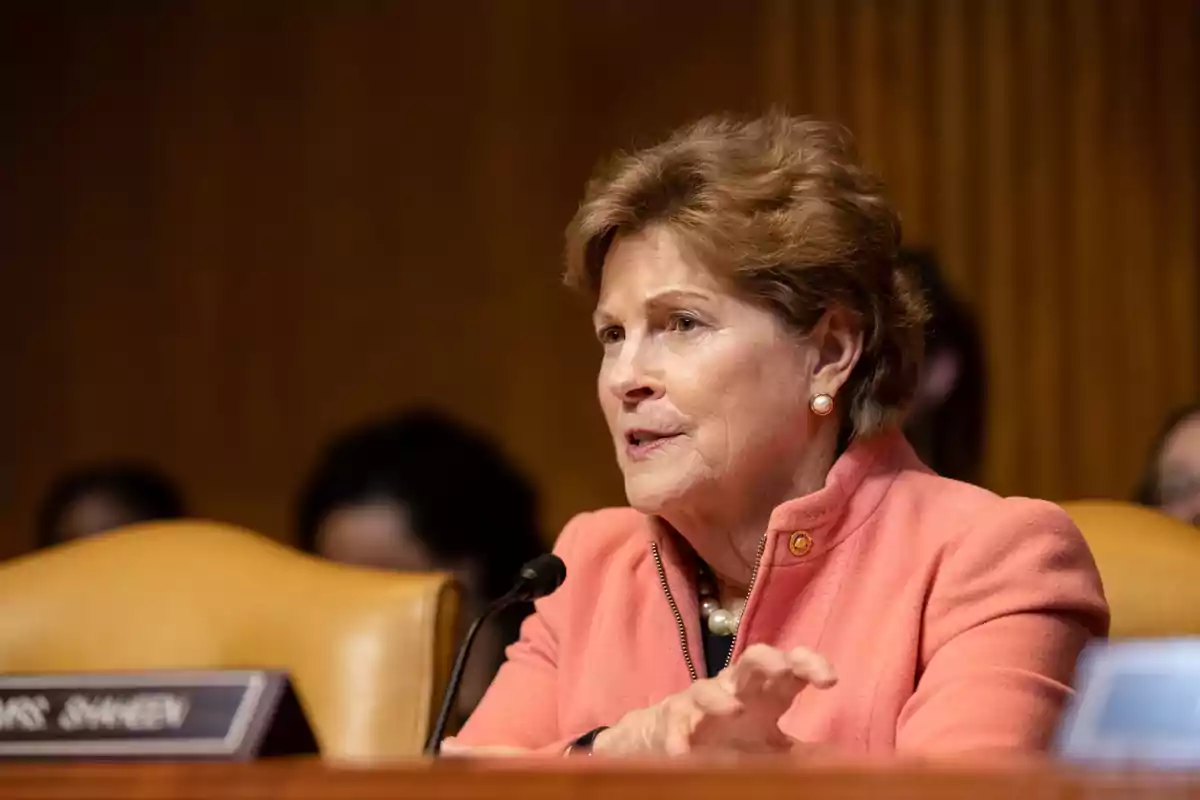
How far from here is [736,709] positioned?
4.07 ft

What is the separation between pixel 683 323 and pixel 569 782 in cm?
82

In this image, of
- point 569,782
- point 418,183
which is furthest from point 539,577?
point 418,183

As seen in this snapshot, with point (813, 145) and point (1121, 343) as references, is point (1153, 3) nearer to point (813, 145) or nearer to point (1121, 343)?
point (1121, 343)

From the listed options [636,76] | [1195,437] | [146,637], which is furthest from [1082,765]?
[636,76]

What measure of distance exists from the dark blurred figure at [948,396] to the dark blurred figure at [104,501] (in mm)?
1939

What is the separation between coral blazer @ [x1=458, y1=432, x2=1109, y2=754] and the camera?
4.56 ft

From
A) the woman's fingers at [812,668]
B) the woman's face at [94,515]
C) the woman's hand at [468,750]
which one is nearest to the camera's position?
the woman's fingers at [812,668]

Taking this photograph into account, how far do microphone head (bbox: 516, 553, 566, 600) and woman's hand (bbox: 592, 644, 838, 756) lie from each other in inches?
6.8

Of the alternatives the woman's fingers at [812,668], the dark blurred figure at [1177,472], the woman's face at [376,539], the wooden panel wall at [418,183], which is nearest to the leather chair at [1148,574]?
the woman's fingers at [812,668]

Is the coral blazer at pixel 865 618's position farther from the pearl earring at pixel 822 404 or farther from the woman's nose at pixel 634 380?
the woman's nose at pixel 634 380

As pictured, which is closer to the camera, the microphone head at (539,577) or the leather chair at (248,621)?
the microphone head at (539,577)

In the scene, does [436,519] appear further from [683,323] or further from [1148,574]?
[1148,574]

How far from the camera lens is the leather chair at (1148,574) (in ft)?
5.40

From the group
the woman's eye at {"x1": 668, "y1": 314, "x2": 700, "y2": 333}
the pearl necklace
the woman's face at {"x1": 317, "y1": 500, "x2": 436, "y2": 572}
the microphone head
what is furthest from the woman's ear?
the woman's face at {"x1": 317, "y1": 500, "x2": 436, "y2": 572}
